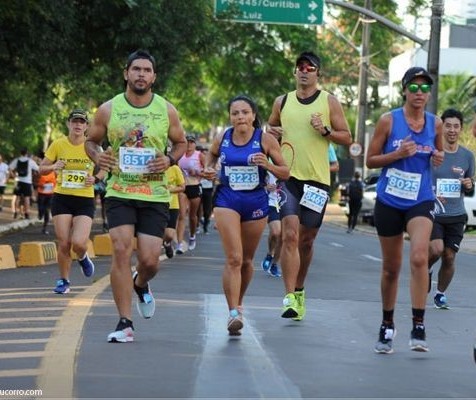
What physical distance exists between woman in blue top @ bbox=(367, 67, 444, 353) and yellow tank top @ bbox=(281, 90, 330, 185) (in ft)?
5.65

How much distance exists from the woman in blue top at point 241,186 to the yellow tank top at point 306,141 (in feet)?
2.59

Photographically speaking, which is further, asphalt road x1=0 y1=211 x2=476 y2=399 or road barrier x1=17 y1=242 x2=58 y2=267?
road barrier x1=17 y1=242 x2=58 y2=267

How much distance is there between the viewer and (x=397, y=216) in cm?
975

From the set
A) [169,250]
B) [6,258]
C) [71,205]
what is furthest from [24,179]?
[71,205]

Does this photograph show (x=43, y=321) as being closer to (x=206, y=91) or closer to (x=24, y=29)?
(x=24, y=29)

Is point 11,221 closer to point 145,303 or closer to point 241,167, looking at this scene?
point 145,303

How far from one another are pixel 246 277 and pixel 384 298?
136 centimetres

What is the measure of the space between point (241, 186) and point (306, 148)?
1158 millimetres

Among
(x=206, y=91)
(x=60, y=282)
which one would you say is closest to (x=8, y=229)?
(x=60, y=282)

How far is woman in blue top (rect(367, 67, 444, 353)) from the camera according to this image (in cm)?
962

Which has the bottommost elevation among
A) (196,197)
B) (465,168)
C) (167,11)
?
(196,197)

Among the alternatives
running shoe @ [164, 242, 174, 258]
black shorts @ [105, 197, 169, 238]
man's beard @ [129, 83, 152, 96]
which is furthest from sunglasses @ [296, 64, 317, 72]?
running shoe @ [164, 242, 174, 258]

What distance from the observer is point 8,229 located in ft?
102

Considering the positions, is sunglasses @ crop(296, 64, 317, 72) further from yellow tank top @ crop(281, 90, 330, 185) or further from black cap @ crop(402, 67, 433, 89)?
black cap @ crop(402, 67, 433, 89)
